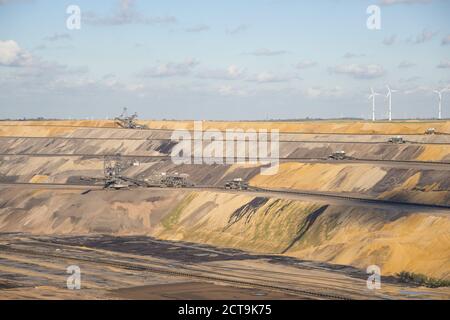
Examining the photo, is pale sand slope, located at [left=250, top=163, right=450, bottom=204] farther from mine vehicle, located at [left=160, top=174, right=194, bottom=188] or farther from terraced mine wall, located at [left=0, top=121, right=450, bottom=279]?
mine vehicle, located at [left=160, top=174, right=194, bottom=188]

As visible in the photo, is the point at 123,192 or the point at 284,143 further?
the point at 284,143

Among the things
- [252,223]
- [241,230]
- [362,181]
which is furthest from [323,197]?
[362,181]

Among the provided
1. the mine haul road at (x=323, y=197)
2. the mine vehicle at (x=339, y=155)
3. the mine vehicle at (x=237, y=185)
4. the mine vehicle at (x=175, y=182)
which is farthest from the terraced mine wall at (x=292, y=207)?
the mine vehicle at (x=175, y=182)

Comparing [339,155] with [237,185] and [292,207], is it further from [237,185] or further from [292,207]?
[292,207]

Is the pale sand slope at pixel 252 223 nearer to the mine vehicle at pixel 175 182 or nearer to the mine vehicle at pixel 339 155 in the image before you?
the mine vehicle at pixel 175 182
